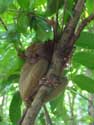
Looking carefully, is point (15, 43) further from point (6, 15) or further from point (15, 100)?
point (15, 100)

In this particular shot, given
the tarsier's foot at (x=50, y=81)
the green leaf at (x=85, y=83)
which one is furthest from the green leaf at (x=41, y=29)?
the green leaf at (x=85, y=83)

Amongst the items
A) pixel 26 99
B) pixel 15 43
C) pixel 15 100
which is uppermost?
pixel 15 43

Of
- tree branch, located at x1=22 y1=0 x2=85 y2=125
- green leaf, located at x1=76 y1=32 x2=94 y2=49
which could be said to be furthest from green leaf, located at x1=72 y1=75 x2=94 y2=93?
tree branch, located at x1=22 y1=0 x2=85 y2=125

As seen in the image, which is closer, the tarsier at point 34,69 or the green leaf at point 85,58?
the tarsier at point 34,69

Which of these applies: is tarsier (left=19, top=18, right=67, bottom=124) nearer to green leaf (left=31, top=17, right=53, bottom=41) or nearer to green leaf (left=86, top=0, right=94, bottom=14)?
green leaf (left=31, top=17, right=53, bottom=41)

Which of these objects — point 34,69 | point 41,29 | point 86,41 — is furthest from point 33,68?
point 86,41

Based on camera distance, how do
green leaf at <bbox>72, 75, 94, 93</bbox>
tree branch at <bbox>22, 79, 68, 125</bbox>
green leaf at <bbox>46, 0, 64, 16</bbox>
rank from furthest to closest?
green leaf at <bbox>72, 75, 94, 93</bbox>
green leaf at <bbox>46, 0, 64, 16</bbox>
tree branch at <bbox>22, 79, 68, 125</bbox>

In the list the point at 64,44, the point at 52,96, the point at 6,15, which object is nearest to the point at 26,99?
the point at 52,96

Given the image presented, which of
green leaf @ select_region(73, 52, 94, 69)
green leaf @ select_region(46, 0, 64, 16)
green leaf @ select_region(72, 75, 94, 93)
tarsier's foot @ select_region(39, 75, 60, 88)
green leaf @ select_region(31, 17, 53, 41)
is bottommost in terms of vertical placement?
green leaf @ select_region(72, 75, 94, 93)

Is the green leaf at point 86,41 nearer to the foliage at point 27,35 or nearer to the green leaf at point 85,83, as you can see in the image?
the foliage at point 27,35
